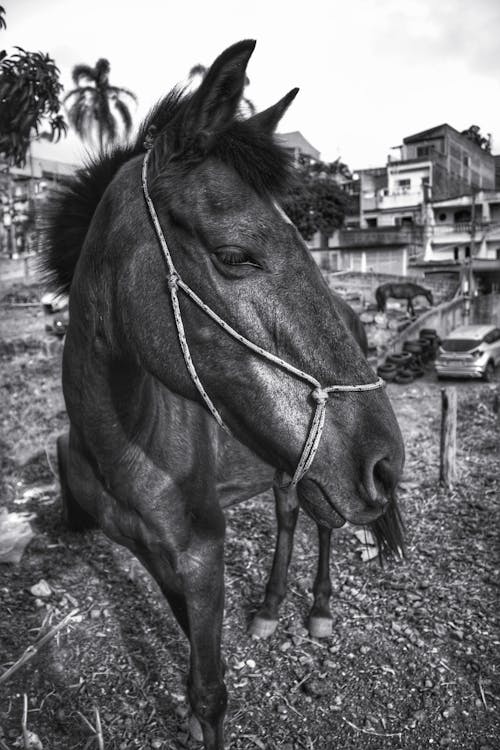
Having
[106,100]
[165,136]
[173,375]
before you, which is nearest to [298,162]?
[165,136]

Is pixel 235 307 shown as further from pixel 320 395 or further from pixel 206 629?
pixel 206 629

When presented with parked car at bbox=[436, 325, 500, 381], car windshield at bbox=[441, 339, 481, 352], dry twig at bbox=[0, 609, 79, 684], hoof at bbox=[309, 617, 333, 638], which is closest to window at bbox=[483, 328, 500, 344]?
parked car at bbox=[436, 325, 500, 381]

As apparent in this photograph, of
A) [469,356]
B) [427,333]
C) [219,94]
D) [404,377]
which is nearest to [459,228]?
[427,333]

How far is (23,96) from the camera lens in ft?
13.0

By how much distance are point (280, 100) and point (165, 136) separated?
45cm

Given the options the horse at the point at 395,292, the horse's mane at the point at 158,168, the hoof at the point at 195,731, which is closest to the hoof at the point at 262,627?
the hoof at the point at 195,731

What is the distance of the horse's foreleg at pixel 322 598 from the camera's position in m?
3.97

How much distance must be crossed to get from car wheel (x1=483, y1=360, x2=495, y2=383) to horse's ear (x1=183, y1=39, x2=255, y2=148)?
638 inches

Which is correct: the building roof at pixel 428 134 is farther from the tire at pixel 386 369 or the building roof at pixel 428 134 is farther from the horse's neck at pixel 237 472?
the horse's neck at pixel 237 472

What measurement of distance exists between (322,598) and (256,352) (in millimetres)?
3216

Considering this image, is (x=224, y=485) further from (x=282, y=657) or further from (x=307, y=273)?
(x=307, y=273)

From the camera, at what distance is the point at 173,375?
5.50 ft

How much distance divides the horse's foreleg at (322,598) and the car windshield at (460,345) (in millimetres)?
13645

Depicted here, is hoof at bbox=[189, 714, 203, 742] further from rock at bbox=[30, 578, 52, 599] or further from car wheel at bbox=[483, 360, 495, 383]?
car wheel at bbox=[483, 360, 495, 383]
